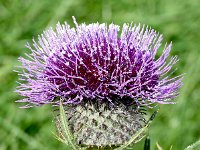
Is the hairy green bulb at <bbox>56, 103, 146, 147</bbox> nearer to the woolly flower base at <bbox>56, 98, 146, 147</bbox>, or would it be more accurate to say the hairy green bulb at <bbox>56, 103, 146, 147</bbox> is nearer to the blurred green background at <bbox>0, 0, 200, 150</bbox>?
the woolly flower base at <bbox>56, 98, 146, 147</bbox>

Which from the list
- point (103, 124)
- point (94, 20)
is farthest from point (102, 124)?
point (94, 20)

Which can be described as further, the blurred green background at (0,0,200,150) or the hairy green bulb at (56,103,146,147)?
the blurred green background at (0,0,200,150)

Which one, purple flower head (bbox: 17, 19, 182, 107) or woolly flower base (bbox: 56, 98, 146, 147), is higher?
purple flower head (bbox: 17, 19, 182, 107)

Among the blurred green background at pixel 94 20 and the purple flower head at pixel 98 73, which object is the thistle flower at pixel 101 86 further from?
the blurred green background at pixel 94 20

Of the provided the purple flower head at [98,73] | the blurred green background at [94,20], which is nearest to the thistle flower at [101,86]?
the purple flower head at [98,73]

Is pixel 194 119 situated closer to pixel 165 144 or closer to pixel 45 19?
pixel 165 144

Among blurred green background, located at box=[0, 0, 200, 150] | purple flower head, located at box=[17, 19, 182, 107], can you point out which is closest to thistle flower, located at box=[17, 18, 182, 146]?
purple flower head, located at box=[17, 19, 182, 107]

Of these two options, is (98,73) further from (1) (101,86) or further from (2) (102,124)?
(2) (102,124)
